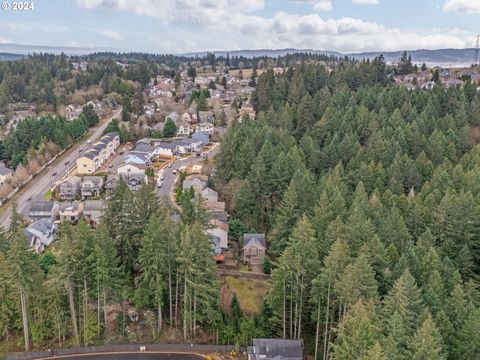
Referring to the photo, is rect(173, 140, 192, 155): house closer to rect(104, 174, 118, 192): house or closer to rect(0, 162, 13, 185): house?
rect(104, 174, 118, 192): house

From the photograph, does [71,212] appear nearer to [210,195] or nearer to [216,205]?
[210,195]

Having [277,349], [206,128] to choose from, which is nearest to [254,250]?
[277,349]

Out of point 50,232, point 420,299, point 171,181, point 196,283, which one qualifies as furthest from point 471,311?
point 171,181

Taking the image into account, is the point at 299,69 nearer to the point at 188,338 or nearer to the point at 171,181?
the point at 171,181

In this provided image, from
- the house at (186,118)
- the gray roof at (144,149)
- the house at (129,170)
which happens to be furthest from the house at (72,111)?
the house at (129,170)

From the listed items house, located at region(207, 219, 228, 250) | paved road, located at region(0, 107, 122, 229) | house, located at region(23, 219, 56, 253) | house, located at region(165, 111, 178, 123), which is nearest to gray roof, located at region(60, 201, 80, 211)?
house, located at region(23, 219, 56, 253)

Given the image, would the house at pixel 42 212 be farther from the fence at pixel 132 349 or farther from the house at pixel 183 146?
the house at pixel 183 146
